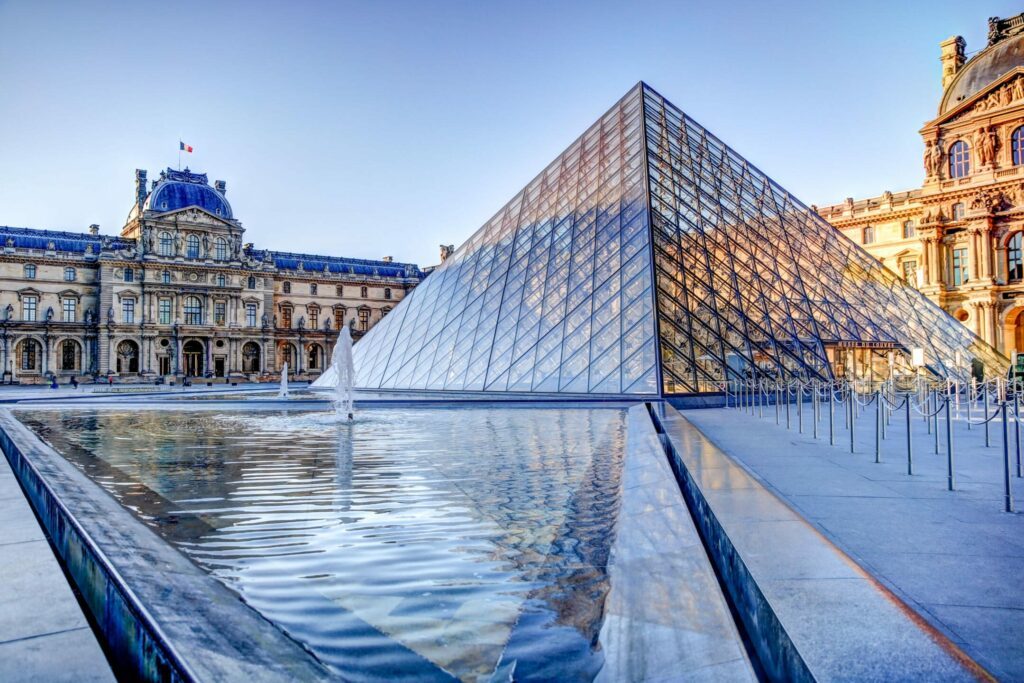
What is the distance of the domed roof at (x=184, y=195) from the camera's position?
63844 millimetres

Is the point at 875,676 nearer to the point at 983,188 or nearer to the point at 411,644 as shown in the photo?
the point at 411,644

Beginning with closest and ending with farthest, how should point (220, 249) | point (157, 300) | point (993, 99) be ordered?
point (993, 99), point (157, 300), point (220, 249)

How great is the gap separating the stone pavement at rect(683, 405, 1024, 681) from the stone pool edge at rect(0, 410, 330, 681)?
2339mm

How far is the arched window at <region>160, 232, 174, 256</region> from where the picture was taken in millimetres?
62906

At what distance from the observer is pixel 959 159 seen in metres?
43.9

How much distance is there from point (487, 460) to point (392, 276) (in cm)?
7220

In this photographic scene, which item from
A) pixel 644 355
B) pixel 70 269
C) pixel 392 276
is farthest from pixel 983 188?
pixel 70 269

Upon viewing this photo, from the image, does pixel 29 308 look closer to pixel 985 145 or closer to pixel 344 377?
pixel 344 377

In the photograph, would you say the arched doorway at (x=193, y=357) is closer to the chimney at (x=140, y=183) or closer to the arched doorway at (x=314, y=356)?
the arched doorway at (x=314, y=356)

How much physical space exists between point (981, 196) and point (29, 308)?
67.2 metres

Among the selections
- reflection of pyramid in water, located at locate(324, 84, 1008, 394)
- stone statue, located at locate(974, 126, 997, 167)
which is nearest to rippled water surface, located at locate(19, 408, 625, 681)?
reflection of pyramid in water, located at locate(324, 84, 1008, 394)

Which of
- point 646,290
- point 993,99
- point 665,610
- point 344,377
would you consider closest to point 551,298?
point 646,290

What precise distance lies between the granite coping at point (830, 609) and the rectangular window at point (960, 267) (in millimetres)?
47229

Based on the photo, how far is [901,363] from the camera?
82.0 ft
